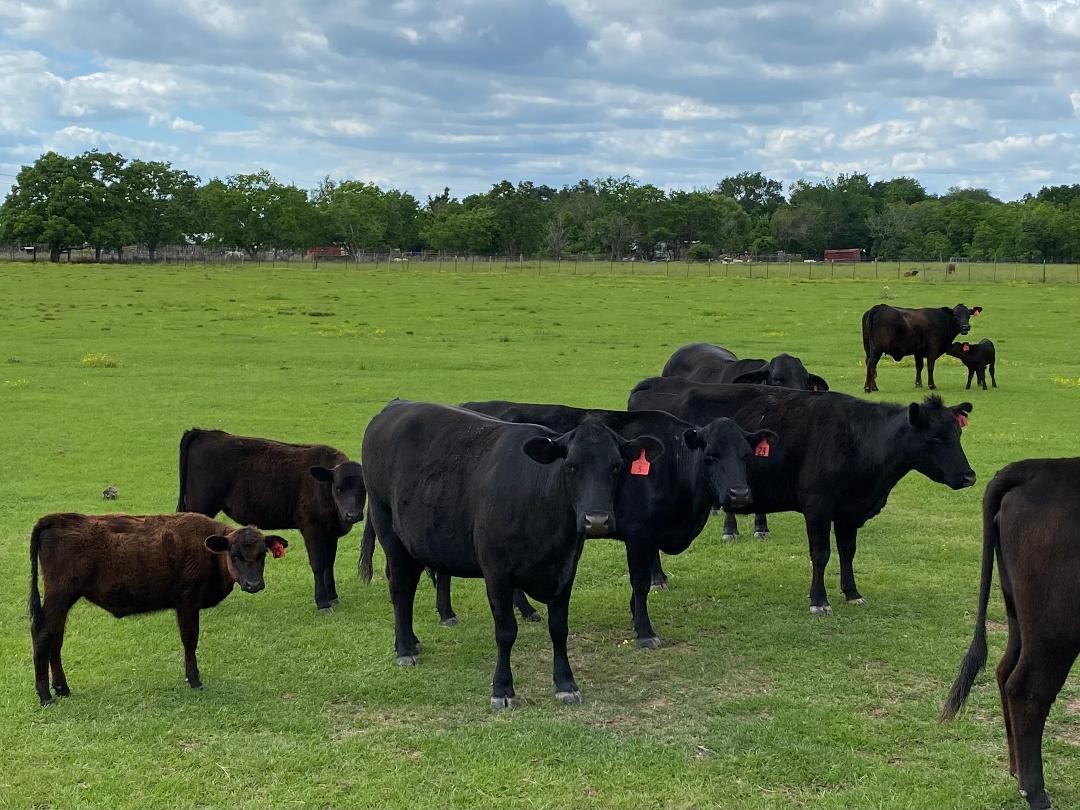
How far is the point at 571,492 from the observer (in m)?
6.67

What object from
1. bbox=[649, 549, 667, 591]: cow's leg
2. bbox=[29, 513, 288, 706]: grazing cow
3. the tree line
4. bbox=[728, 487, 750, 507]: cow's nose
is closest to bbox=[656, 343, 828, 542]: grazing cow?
bbox=[649, 549, 667, 591]: cow's leg

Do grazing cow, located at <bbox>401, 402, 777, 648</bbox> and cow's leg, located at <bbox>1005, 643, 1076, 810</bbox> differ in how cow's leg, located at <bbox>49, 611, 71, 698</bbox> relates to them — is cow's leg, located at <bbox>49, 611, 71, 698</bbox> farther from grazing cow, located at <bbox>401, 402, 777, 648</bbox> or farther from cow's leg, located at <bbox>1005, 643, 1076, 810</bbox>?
cow's leg, located at <bbox>1005, 643, 1076, 810</bbox>

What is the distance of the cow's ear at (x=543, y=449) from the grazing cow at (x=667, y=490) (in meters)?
1.55

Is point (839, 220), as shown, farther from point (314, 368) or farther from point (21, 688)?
point (21, 688)

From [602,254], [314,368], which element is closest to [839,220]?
[602,254]

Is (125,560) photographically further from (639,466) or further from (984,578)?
(984,578)

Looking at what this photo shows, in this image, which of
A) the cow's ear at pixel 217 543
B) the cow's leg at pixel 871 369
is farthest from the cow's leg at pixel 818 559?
the cow's leg at pixel 871 369

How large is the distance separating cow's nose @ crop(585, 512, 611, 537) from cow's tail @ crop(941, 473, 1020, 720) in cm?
209

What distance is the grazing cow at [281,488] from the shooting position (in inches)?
351

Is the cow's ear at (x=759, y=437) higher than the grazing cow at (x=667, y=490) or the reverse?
higher

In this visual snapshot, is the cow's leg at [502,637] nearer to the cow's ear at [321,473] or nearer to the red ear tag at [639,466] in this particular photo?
the red ear tag at [639,466]

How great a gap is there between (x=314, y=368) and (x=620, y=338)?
34.1ft

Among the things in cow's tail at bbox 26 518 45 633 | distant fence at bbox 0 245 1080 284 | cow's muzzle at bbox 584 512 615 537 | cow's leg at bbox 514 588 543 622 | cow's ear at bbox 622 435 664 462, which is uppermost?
distant fence at bbox 0 245 1080 284

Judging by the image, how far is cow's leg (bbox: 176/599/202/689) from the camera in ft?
23.1
